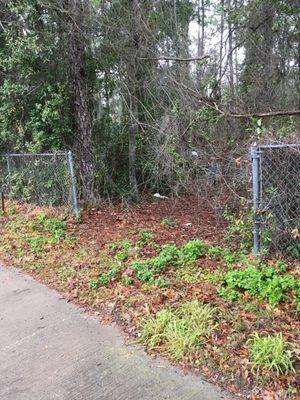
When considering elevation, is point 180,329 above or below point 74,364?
above

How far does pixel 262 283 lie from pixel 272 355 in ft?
3.57

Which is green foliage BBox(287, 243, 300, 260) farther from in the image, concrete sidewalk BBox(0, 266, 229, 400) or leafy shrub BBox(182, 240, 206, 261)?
concrete sidewalk BBox(0, 266, 229, 400)

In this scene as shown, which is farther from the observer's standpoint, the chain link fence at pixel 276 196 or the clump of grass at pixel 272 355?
the chain link fence at pixel 276 196

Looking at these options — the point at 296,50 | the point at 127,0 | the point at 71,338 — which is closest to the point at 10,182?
the point at 127,0

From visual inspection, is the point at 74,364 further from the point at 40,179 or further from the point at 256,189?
the point at 40,179

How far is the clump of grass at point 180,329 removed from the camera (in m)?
2.94

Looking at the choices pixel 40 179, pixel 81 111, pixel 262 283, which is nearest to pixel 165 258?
pixel 262 283

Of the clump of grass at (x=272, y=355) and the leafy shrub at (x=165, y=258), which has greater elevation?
the leafy shrub at (x=165, y=258)

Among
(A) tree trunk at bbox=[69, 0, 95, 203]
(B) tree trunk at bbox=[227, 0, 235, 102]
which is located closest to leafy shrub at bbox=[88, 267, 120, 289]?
(A) tree trunk at bbox=[69, 0, 95, 203]

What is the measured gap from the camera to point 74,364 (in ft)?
9.54

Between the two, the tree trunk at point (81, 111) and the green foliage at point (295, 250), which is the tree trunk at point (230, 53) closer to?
the tree trunk at point (81, 111)

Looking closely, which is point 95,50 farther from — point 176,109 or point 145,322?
point 145,322

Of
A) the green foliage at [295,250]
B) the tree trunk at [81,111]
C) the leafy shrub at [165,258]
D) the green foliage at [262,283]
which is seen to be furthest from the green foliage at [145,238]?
the tree trunk at [81,111]

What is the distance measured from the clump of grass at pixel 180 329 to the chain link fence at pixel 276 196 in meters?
1.39
